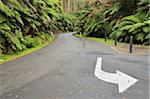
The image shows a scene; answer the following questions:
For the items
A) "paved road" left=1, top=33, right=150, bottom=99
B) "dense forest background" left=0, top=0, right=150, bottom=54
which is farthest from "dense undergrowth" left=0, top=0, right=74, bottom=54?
"paved road" left=1, top=33, right=150, bottom=99

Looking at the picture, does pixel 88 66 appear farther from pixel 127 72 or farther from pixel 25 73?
pixel 25 73

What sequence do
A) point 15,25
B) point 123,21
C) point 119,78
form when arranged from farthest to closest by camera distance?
point 123,21 → point 15,25 → point 119,78

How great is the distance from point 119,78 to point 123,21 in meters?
13.6

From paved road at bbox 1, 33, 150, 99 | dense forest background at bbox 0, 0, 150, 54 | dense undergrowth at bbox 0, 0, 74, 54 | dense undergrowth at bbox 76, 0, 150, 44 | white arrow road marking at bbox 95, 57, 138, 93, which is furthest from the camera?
dense undergrowth at bbox 76, 0, 150, 44

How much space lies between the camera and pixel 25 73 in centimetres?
913

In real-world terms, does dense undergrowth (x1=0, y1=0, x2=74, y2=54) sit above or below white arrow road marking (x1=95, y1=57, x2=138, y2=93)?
above

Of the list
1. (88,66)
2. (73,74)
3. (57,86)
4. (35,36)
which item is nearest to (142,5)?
(35,36)

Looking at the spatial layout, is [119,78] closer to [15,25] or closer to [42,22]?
[15,25]

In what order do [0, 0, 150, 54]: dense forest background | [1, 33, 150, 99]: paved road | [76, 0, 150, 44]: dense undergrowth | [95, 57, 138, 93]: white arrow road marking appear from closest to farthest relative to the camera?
[1, 33, 150, 99]: paved road, [95, 57, 138, 93]: white arrow road marking, [0, 0, 150, 54]: dense forest background, [76, 0, 150, 44]: dense undergrowth

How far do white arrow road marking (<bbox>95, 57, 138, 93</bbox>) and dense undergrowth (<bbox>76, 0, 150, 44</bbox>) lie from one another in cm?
941

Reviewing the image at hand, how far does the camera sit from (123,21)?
70.1ft

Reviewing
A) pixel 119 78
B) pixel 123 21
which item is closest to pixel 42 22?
pixel 123 21

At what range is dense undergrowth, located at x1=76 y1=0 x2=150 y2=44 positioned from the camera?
62.2 feet

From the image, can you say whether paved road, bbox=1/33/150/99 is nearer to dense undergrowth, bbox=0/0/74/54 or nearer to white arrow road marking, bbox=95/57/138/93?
white arrow road marking, bbox=95/57/138/93
